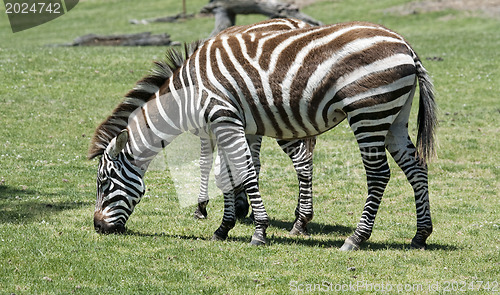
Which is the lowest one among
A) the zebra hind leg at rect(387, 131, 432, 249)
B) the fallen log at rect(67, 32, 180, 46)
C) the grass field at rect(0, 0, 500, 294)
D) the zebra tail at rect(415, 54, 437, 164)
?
the fallen log at rect(67, 32, 180, 46)

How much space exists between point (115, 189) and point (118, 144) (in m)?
0.61

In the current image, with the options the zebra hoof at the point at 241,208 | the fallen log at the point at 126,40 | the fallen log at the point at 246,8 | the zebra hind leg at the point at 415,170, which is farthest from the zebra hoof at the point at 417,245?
the fallen log at the point at 126,40

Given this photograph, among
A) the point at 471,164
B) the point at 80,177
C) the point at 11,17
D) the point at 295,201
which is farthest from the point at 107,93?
the point at 11,17

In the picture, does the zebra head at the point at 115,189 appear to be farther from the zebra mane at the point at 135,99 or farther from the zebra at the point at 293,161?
the zebra at the point at 293,161

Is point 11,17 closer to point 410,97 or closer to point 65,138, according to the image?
point 65,138

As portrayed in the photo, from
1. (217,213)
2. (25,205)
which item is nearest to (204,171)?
(217,213)

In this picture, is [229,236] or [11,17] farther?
[11,17]

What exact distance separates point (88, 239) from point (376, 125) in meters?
3.90

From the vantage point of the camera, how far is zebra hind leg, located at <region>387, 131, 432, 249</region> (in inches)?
321

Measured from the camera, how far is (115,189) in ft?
27.0

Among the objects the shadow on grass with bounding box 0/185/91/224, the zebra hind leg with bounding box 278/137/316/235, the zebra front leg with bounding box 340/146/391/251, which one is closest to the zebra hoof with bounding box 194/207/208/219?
the zebra hind leg with bounding box 278/137/316/235

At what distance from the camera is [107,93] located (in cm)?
1900

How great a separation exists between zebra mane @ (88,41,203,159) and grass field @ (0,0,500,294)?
124 cm

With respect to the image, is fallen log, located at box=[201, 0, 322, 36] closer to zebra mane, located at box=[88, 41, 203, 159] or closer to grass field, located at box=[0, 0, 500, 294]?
grass field, located at box=[0, 0, 500, 294]
